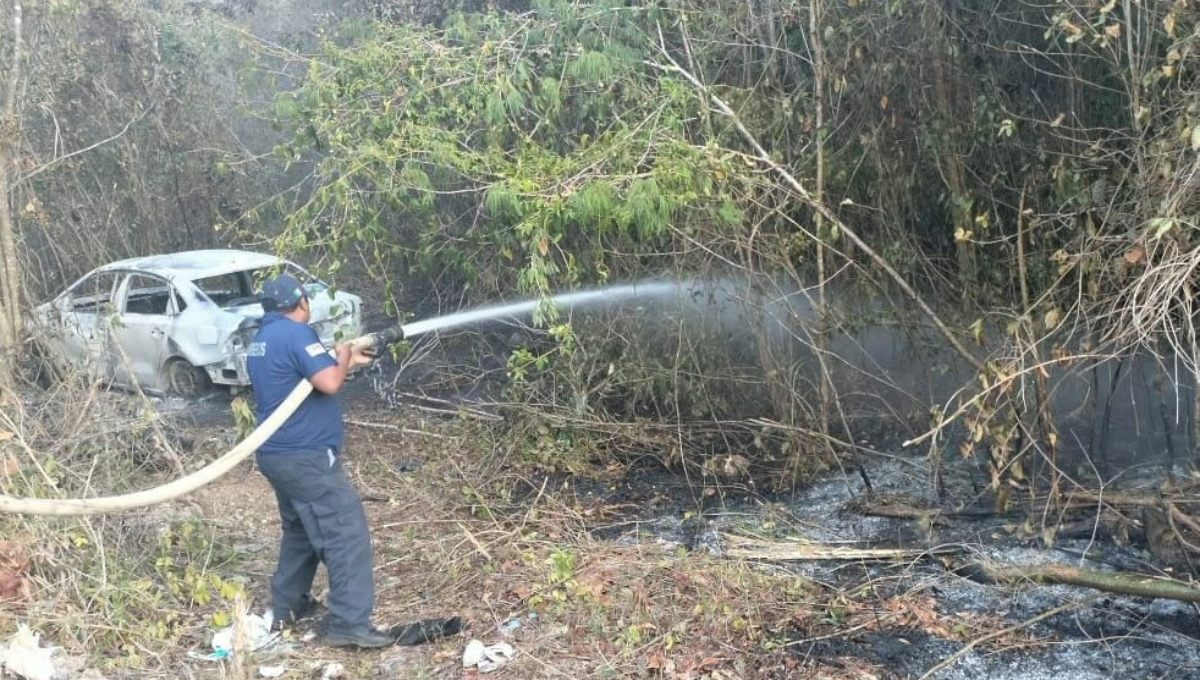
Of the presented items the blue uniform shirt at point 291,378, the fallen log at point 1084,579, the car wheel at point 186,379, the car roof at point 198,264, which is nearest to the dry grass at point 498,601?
the fallen log at point 1084,579

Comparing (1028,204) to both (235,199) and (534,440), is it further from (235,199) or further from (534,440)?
(235,199)

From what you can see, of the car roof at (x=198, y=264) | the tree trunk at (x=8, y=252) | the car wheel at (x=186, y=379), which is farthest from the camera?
the car wheel at (x=186, y=379)

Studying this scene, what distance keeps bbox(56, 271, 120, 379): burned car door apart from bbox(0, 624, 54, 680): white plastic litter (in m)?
2.26

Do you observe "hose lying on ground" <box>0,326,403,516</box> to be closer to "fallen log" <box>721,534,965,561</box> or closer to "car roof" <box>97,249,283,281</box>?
"fallen log" <box>721,534,965,561</box>

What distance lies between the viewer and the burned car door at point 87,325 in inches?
267

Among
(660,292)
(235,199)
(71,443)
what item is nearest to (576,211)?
(660,292)

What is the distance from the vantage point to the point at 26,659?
4.54 m

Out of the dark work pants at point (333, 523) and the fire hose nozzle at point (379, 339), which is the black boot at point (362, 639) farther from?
the fire hose nozzle at point (379, 339)

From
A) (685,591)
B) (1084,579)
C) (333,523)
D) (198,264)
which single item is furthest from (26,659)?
(198,264)

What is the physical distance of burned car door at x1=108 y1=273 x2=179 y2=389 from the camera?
32.5 feet

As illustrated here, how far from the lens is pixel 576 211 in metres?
5.80

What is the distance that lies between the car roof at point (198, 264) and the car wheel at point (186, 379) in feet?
2.67

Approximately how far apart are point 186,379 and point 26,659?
578cm

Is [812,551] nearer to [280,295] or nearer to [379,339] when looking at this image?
[379,339]
